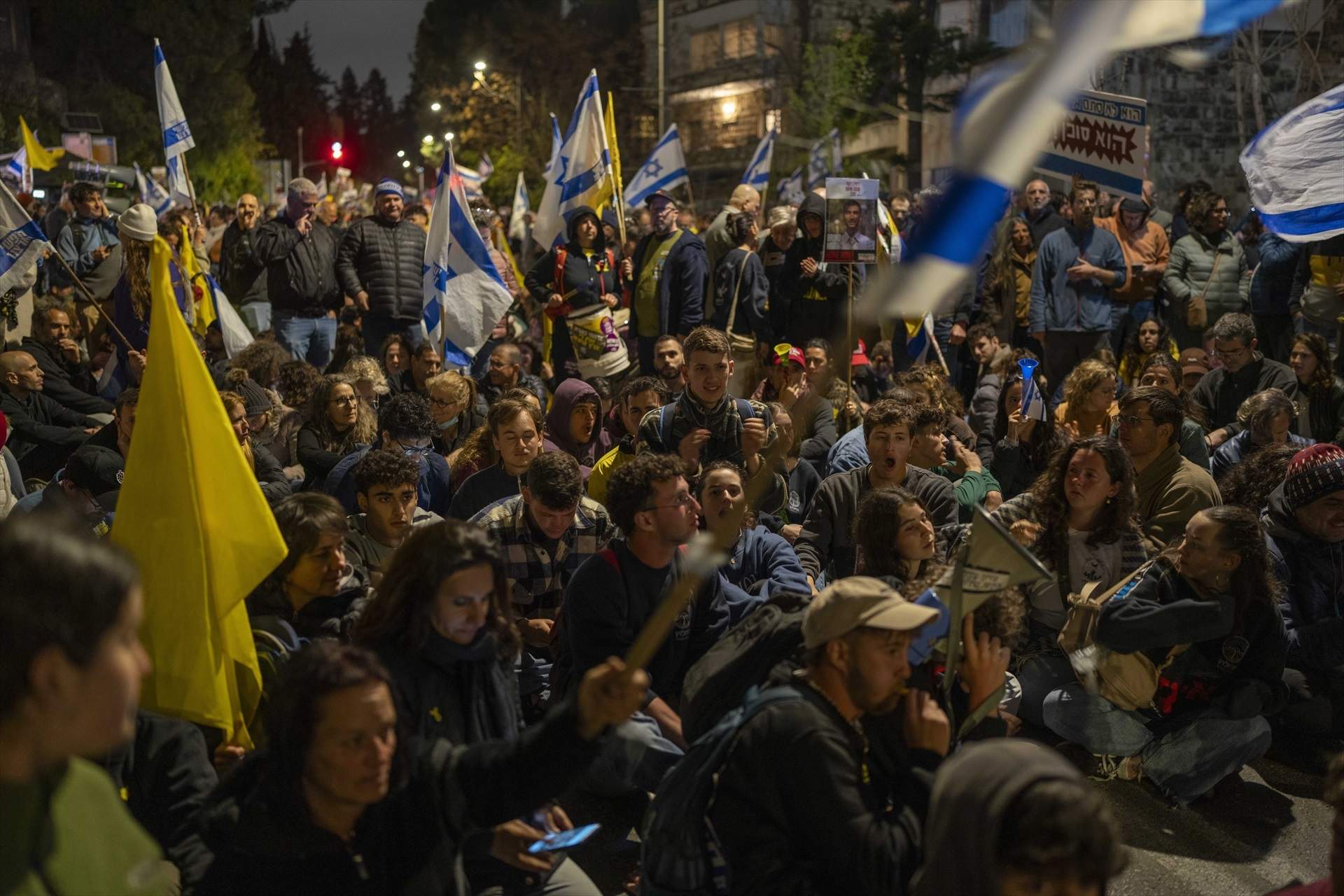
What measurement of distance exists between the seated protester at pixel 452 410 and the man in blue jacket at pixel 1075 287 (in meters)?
5.08

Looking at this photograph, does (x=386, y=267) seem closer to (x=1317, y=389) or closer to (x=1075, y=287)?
(x=1075, y=287)

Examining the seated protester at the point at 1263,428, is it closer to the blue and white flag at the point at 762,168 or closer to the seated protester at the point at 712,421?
the seated protester at the point at 712,421

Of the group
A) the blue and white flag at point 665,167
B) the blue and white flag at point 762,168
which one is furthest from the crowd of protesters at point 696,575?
the blue and white flag at point 762,168

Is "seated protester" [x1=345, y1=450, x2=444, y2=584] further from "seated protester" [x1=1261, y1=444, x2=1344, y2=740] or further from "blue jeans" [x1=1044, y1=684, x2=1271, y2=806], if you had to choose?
"seated protester" [x1=1261, y1=444, x2=1344, y2=740]

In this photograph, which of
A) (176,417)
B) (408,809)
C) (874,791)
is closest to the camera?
(408,809)

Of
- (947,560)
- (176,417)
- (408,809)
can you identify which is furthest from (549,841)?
(947,560)

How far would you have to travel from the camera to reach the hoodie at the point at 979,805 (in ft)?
8.37

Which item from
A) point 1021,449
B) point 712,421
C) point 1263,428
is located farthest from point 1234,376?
point 712,421

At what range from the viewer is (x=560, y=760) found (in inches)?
121

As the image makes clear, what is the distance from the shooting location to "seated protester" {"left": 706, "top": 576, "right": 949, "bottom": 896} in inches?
127

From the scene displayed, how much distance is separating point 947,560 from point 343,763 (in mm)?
3253

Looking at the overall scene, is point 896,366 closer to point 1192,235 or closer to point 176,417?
point 1192,235

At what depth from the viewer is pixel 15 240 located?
321 inches

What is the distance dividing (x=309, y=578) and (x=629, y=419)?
334cm
